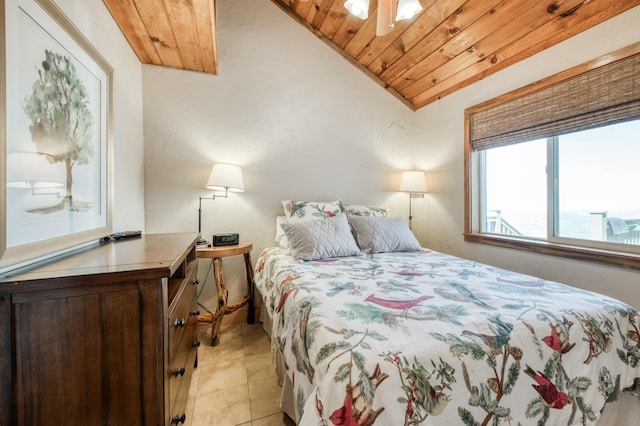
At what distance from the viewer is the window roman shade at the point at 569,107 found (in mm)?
1543

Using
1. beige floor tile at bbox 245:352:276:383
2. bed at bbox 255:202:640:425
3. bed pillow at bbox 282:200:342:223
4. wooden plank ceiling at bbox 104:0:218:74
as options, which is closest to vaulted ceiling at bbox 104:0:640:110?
wooden plank ceiling at bbox 104:0:218:74

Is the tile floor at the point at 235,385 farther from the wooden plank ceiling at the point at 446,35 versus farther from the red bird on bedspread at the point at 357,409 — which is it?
the wooden plank ceiling at the point at 446,35

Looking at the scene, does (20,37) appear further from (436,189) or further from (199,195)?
(436,189)

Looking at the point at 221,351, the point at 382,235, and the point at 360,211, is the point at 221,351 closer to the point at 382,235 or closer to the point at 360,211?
the point at 382,235

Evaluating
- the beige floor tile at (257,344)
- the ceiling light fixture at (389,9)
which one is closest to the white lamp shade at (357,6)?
the ceiling light fixture at (389,9)

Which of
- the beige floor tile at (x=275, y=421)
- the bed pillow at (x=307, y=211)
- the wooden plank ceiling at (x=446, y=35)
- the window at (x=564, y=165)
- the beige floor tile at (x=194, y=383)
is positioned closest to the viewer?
the beige floor tile at (x=275, y=421)

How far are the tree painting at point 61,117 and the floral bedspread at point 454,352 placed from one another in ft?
3.54

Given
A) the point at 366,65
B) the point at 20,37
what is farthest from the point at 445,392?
the point at 366,65

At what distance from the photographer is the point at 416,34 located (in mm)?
2283

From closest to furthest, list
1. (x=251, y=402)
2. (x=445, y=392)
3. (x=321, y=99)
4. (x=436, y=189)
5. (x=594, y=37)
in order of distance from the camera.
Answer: (x=445, y=392) → (x=251, y=402) → (x=594, y=37) → (x=321, y=99) → (x=436, y=189)

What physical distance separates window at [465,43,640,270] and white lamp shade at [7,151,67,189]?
2897mm

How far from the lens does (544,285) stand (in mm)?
1278

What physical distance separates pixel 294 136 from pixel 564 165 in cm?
226

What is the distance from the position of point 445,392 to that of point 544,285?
1.00 metres
